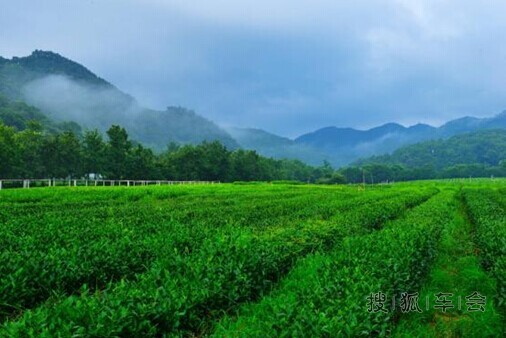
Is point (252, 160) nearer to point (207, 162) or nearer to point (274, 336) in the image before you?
point (207, 162)

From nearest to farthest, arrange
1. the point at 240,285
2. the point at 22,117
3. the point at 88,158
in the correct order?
the point at 240,285 < the point at 88,158 < the point at 22,117

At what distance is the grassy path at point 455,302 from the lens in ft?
20.3

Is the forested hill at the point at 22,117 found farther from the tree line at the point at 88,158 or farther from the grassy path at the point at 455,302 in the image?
the grassy path at the point at 455,302

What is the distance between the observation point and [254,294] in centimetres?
701

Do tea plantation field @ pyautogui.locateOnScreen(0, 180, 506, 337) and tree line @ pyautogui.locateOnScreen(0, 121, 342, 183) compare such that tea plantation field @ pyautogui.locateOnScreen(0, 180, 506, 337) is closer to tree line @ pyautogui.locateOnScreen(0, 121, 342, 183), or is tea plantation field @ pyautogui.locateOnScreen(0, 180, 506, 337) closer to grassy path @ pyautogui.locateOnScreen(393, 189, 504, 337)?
grassy path @ pyautogui.locateOnScreen(393, 189, 504, 337)

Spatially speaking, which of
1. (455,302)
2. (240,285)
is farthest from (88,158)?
(455,302)

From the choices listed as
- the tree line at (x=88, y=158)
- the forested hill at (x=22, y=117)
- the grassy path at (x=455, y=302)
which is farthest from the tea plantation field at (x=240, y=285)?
the forested hill at (x=22, y=117)

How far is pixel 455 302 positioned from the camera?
7.62m

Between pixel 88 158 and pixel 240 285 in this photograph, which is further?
pixel 88 158

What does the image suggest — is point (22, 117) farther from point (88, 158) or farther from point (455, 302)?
point (455, 302)

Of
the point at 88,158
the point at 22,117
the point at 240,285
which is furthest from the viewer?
the point at 22,117

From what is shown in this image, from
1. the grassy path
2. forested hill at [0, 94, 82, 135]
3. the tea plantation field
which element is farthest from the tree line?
the grassy path

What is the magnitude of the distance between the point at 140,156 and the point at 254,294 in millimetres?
67788

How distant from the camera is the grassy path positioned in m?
6.18
